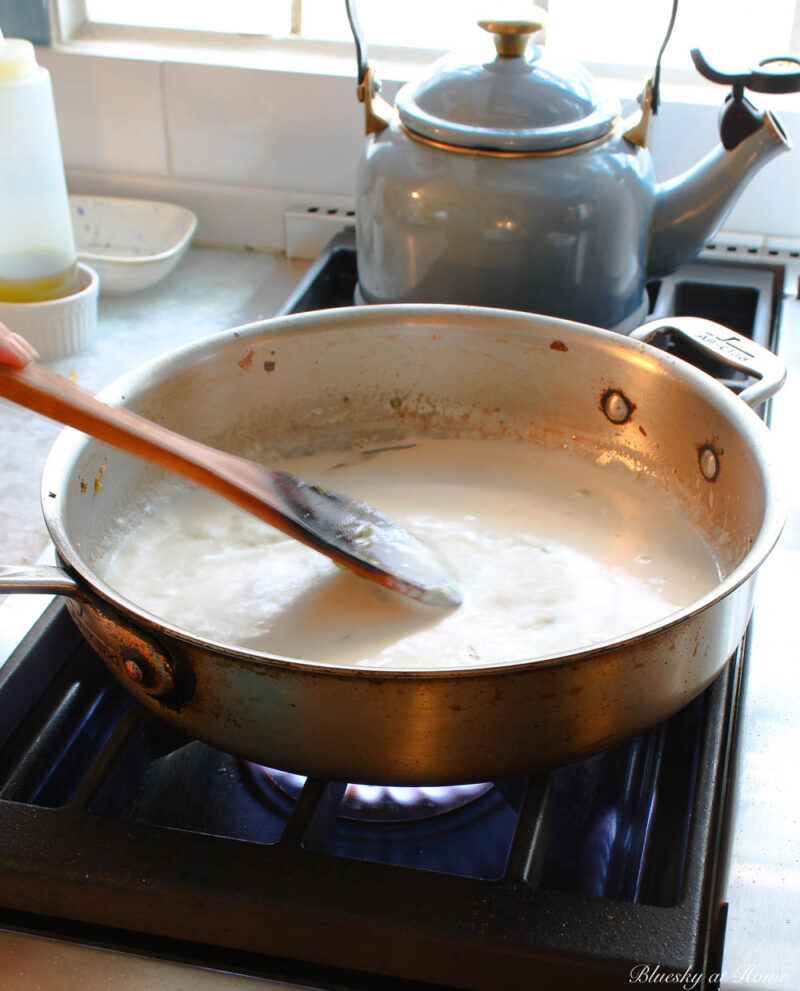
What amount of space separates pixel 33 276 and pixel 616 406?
1.84ft

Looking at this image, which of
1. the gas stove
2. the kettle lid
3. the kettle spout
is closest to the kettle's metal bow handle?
the kettle lid

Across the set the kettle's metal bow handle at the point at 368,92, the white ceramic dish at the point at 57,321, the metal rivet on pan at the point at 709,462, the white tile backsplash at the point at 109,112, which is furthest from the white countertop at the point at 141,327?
the metal rivet on pan at the point at 709,462

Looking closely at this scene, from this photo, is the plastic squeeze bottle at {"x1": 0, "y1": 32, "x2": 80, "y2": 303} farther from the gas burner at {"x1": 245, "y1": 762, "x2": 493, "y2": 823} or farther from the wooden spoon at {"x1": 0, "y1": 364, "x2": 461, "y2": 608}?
the gas burner at {"x1": 245, "y1": 762, "x2": 493, "y2": 823}

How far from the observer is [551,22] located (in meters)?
1.19

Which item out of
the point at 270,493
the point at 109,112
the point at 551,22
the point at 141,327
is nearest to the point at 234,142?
the point at 109,112

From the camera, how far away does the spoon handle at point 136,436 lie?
0.55 meters

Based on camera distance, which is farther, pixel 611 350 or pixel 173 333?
pixel 173 333

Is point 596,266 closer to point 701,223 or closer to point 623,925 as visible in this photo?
point 701,223

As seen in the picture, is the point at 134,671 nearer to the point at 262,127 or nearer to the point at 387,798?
the point at 387,798

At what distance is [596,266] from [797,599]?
1.03ft

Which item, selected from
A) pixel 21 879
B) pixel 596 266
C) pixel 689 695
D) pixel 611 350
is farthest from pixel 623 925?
pixel 596 266

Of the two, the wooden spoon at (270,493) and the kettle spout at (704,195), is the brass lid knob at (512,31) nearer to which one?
the kettle spout at (704,195)

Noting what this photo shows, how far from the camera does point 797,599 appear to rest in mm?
652

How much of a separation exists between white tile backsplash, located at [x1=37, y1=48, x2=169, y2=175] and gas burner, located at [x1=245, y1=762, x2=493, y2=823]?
32.9 inches
